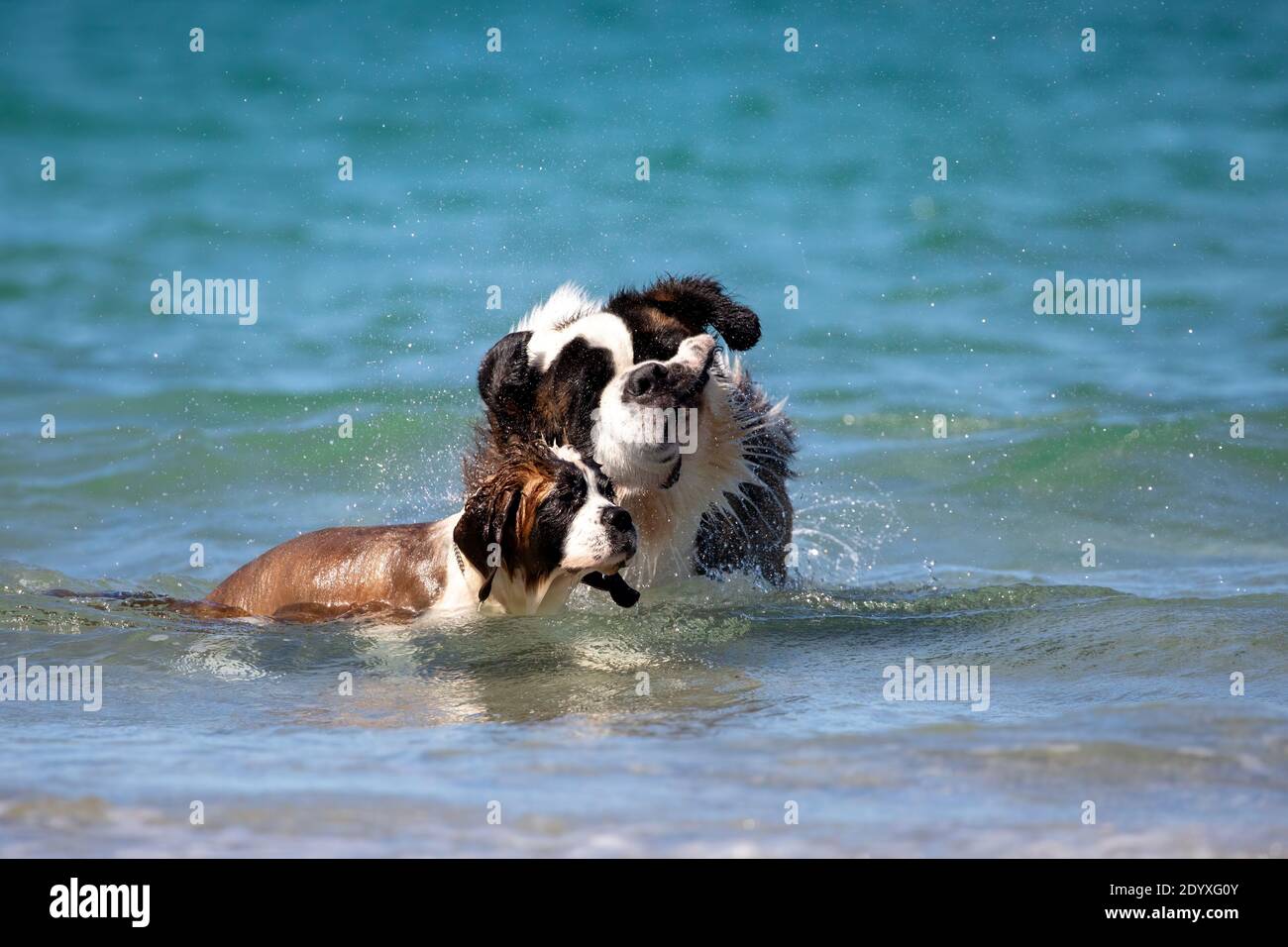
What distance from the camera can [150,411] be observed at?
12617 mm

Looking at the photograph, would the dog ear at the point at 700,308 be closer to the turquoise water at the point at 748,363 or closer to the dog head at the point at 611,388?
the dog head at the point at 611,388

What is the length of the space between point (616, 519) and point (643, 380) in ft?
1.77

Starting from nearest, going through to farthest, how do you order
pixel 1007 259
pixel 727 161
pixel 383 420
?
pixel 383 420 < pixel 1007 259 < pixel 727 161

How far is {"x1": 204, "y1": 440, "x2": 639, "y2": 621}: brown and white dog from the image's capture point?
6227 mm

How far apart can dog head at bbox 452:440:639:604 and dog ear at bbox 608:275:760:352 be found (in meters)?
0.89

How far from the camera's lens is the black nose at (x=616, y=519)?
6176 mm

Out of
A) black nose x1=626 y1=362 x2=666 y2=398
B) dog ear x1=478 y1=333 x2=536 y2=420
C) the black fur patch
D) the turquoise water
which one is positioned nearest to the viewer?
the turquoise water

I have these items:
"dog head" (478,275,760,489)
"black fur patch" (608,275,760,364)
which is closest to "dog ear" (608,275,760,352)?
"black fur patch" (608,275,760,364)

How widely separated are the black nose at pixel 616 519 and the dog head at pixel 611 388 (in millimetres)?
278

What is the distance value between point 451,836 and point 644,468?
2.28m

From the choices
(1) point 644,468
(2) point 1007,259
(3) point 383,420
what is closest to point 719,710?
(1) point 644,468

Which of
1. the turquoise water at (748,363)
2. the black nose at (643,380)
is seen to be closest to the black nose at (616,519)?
the black nose at (643,380)

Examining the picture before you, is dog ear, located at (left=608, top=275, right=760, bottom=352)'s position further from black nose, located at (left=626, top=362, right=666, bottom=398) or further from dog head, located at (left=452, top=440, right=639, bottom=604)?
dog head, located at (left=452, top=440, right=639, bottom=604)
